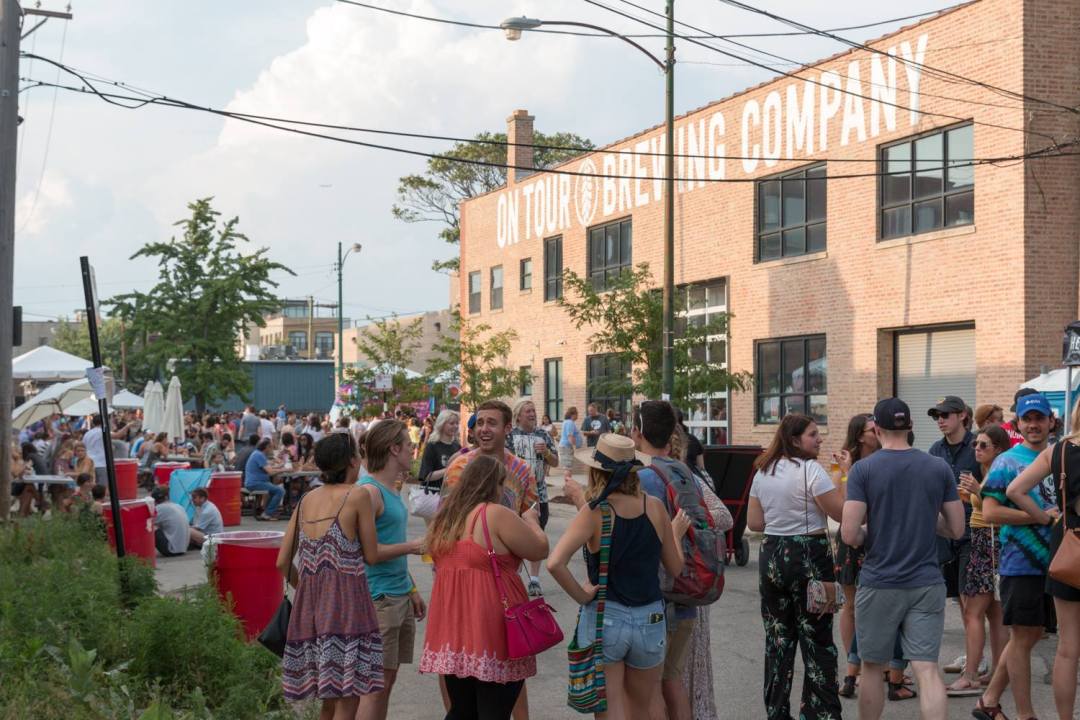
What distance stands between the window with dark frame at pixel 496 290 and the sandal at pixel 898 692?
30.9 meters

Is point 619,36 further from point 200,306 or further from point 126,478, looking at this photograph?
point 200,306

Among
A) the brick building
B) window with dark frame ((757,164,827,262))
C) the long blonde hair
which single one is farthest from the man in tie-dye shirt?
window with dark frame ((757,164,827,262))

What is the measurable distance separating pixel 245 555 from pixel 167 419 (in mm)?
18211

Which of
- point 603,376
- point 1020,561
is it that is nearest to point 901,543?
point 1020,561

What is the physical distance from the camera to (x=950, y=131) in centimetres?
2088

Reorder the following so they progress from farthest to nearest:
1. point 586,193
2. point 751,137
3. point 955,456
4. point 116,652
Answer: point 586,193
point 751,137
point 955,456
point 116,652

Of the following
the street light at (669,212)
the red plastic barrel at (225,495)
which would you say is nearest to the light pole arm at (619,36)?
the street light at (669,212)

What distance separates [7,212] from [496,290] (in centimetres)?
2617

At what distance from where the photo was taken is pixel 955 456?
28.6 ft

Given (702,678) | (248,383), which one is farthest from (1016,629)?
(248,383)

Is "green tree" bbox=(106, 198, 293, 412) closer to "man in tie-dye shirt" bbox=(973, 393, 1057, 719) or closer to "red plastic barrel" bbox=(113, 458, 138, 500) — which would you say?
"red plastic barrel" bbox=(113, 458, 138, 500)

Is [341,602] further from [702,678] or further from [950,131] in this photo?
[950,131]

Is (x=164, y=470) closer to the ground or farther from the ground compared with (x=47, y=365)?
closer to the ground

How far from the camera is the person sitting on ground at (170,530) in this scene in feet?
52.2
